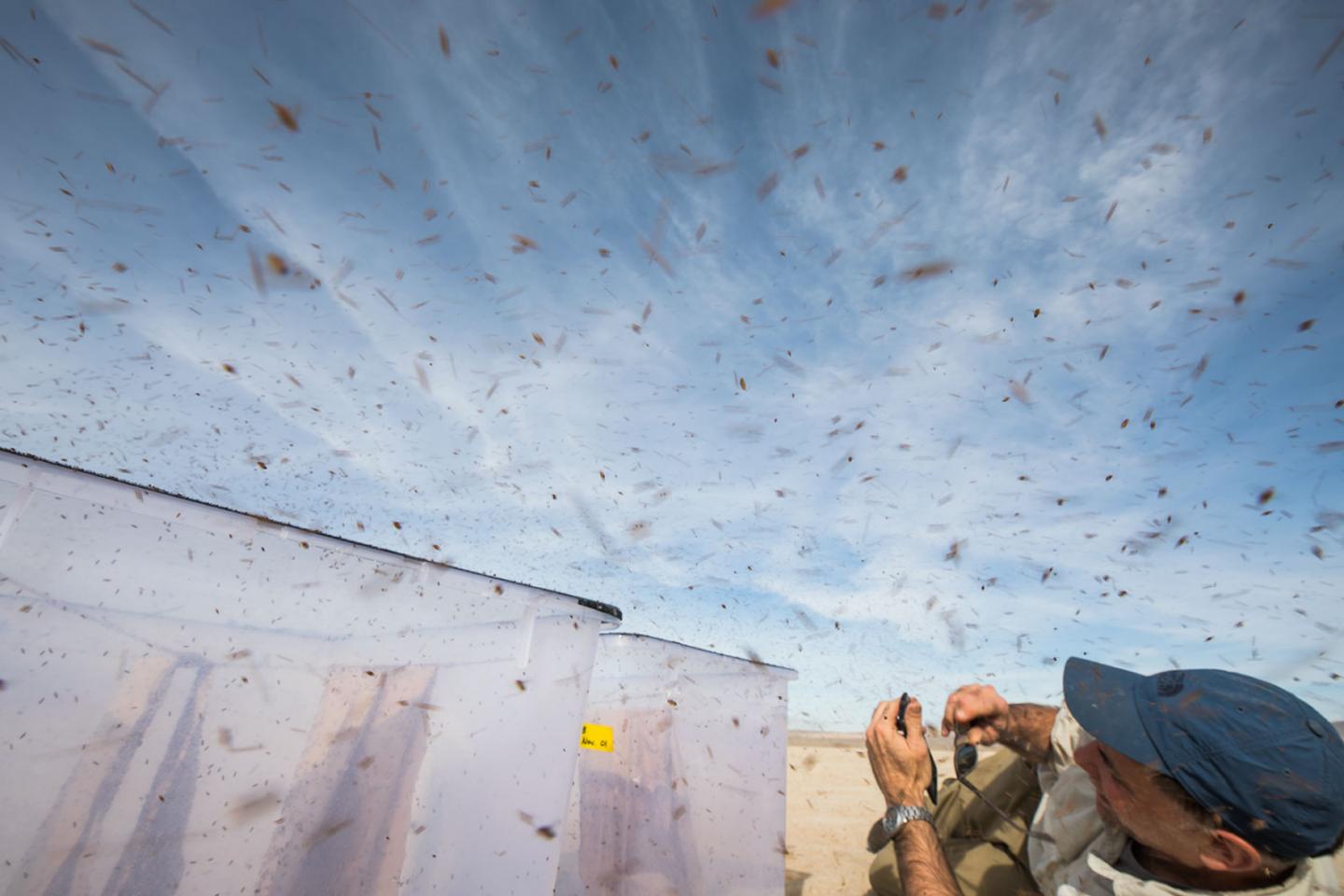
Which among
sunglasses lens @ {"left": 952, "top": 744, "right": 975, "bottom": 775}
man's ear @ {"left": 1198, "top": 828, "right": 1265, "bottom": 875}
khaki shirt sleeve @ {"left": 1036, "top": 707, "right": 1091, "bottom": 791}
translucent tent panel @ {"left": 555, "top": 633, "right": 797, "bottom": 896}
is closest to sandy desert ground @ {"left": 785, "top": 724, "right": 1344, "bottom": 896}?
man's ear @ {"left": 1198, "top": 828, "right": 1265, "bottom": 875}

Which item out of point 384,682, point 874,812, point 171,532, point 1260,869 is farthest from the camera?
point 874,812

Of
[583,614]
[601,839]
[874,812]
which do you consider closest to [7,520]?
[583,614]

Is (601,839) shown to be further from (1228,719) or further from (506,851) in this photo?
(1228,719)

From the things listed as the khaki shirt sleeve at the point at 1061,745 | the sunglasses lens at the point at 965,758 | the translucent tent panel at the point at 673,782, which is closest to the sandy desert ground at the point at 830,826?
the khaki shirt sleeve at the point at 1061,745

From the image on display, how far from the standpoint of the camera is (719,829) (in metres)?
5.15

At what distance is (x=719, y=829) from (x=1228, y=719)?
4292 mm

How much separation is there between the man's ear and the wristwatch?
3.13ft

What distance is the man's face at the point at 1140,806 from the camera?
212 centimetres

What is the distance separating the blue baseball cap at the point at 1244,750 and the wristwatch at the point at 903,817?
800 mm

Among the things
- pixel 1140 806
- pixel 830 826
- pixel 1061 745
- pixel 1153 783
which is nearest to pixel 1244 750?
pixel 1153 783

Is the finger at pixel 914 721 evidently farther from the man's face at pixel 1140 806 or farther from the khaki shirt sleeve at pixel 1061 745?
the khaki shirt sleeve at pixel 1061 745

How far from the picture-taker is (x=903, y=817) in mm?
2564

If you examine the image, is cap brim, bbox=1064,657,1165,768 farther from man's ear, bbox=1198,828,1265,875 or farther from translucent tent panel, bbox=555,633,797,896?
translucent tent panel, bbox=555,633,797,896

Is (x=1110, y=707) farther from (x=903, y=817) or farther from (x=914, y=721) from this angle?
(x=903, y=817)
